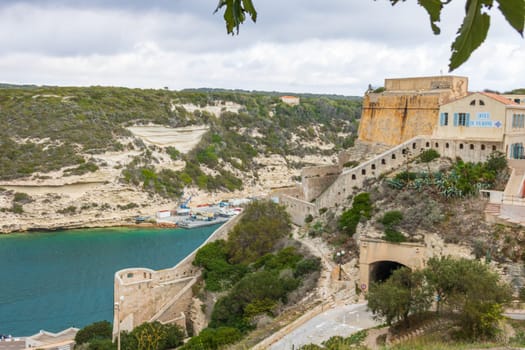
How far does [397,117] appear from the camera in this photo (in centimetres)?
1997

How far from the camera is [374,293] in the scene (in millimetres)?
11180

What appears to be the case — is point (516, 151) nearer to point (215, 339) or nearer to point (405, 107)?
point (405, 107)

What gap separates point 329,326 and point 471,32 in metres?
11.7

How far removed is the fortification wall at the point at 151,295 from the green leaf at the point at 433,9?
18.4m

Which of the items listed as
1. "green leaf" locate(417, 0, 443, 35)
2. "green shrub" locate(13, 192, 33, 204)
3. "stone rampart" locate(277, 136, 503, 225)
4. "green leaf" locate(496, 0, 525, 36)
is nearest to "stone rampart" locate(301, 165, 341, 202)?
"stone rampart" locate(277, 136, 503, 225)

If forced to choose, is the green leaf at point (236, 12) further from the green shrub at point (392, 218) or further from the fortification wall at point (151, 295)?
the fortification wall at point (151, 295)

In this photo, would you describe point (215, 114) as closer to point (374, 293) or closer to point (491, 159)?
point (491, 159)

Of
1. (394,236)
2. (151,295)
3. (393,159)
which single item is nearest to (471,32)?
(394,236)

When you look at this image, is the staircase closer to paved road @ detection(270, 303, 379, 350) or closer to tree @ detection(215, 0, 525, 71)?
paved road @ detection(270, 303, 379, 350)

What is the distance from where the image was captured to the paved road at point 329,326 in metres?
11.3

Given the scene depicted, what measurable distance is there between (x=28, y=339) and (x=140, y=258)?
479 inches

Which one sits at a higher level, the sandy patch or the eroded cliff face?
the eroded cliff face

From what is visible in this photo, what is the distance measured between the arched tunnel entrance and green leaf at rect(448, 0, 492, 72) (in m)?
14.1

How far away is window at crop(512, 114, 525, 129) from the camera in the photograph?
16.5 meters
